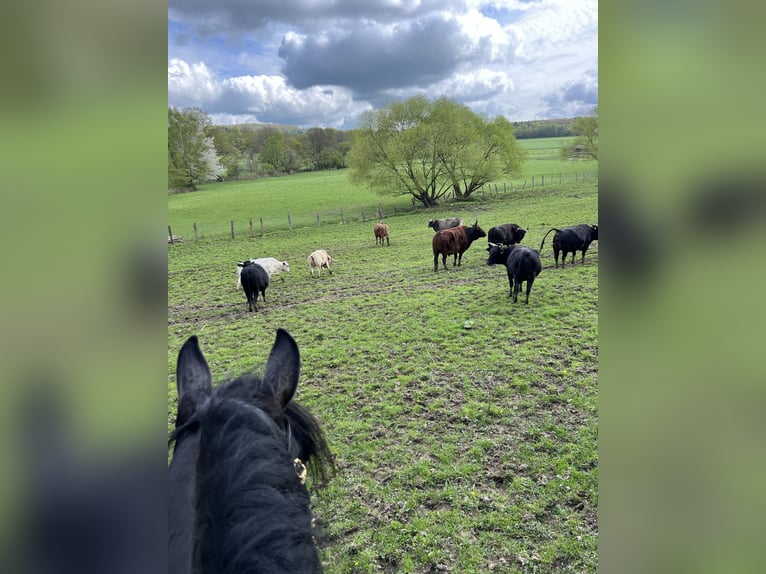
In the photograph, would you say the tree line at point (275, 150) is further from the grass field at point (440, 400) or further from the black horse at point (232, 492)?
the black horse at point (232, 492)

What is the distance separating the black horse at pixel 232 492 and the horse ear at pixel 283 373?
Result: 12 cm

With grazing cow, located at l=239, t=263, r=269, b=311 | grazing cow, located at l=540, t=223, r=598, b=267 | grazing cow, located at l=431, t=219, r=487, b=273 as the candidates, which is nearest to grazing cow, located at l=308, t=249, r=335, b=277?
grazing cow, located at l=239, t=263, r=269, b=311

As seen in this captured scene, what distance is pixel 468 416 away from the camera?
5086mm

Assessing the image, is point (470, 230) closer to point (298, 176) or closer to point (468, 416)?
point (468, 416)

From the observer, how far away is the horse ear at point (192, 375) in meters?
1.67

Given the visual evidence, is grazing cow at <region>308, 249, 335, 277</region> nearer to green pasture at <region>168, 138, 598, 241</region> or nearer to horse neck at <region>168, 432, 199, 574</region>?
green pasture at <region>168, 138, 598, 241</region>

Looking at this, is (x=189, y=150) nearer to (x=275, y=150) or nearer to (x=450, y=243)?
(x=450, y=243)

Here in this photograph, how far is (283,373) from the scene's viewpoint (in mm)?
1875

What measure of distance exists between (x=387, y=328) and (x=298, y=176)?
33.0m

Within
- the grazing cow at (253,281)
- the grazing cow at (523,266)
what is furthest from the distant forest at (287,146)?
the grazing cow at (523,266)

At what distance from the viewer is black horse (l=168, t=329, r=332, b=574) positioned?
1058 millimetres

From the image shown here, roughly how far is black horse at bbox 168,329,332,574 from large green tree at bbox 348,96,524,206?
89.9 ft

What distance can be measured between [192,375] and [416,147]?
27.8m
